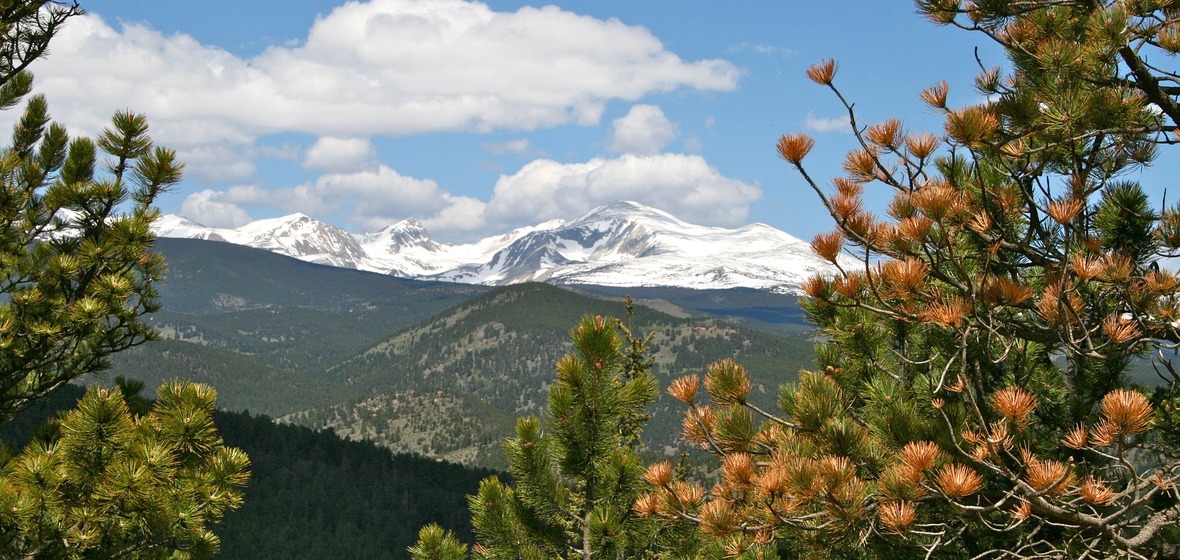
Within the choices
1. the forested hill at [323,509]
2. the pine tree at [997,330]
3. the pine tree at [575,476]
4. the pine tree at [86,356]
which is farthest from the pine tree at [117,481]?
the forested hill at [323,509]

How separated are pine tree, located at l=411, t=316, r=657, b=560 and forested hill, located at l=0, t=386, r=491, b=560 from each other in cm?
14779

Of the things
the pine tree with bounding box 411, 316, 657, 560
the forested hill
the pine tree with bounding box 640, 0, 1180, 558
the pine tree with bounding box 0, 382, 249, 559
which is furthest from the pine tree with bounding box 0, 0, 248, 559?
the forested hill

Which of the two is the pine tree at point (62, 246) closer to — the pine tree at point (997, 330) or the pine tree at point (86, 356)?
the pine tree at point (86, 356)

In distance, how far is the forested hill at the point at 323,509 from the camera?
159 meters

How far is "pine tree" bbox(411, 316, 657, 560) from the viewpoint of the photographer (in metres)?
10.6

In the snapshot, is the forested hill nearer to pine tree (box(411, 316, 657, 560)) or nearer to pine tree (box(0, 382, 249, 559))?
pine tree (box(411, 316, 657, 560))

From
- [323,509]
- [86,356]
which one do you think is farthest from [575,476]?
[323,509]

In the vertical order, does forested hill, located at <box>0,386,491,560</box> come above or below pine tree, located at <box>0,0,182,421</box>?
below

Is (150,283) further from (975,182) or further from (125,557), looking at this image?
(975,182)

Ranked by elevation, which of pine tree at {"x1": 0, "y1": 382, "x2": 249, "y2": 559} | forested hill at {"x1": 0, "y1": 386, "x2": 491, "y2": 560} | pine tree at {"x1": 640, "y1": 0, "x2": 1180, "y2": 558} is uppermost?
pine tree at {"x1": 640, "y1": 0, "x2": 1180, "y2": 558}

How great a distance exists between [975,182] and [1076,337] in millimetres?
1787

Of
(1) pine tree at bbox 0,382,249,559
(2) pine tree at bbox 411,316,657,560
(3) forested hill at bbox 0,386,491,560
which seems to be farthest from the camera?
(3) forested hill at bbox 0,386,491,560

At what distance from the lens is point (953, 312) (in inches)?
275

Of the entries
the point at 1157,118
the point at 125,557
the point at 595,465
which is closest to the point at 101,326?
the point at 125,557
